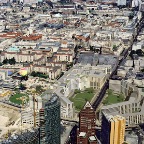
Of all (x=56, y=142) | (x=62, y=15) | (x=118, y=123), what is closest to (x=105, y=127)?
(x=118, y=123)

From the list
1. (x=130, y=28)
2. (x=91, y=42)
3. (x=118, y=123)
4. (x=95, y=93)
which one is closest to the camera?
(x=118, y=123)

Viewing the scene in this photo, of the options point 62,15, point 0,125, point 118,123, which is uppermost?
point 62,15

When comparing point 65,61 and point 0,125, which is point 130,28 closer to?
point 65,61

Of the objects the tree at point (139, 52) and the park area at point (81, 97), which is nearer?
the park area at point (81, 97)

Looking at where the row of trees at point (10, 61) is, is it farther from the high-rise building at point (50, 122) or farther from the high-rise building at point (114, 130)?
the high-rise building at point (50, 122)

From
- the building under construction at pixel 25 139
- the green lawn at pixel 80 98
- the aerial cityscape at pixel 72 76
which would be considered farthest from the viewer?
the green lawn at pixel 80 98

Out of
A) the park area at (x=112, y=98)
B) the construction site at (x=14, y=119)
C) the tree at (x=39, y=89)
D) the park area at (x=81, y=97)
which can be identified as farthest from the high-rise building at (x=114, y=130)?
the tree at (x=39, y=89)

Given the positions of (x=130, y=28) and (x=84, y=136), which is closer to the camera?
(x=84, y=136)

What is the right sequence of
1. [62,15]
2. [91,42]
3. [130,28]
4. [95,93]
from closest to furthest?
1. [95,93]
2. [91,42]
3. [130,28]
4. [62,15]
